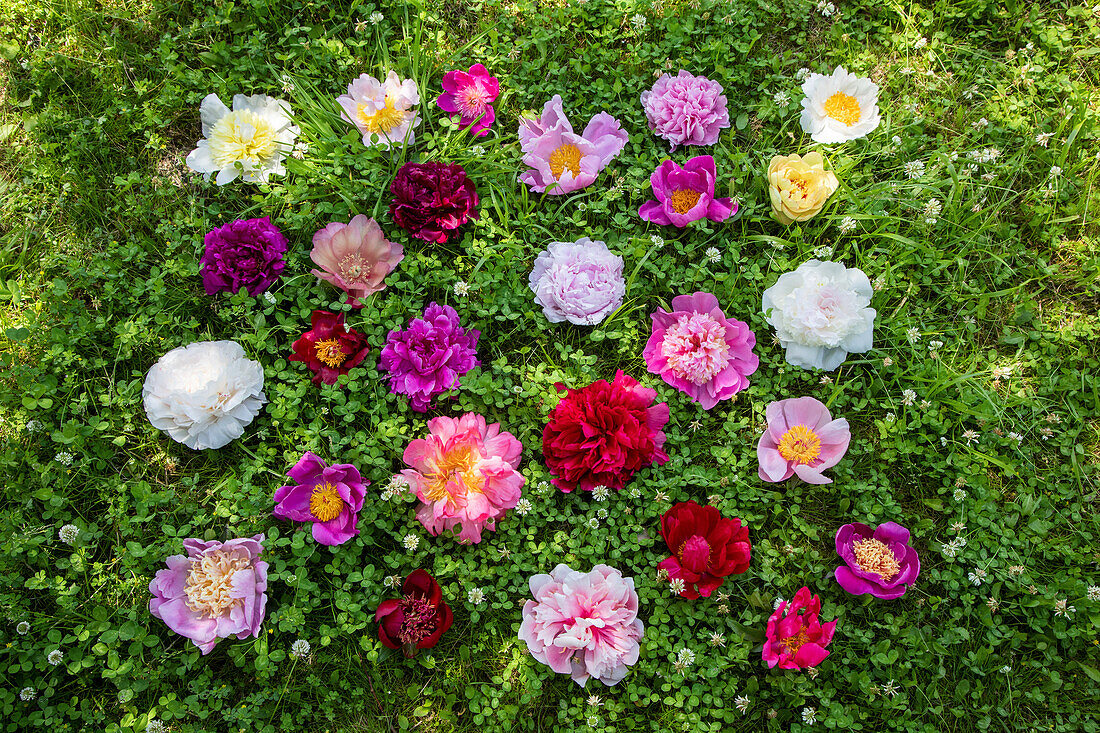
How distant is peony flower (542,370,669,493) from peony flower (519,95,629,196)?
838mm

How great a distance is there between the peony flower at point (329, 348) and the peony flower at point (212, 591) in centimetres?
63

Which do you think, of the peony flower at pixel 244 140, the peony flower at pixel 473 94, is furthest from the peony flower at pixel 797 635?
the peony flower at pixel 244 140

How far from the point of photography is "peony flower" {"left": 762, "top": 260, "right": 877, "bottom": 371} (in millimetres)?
2547

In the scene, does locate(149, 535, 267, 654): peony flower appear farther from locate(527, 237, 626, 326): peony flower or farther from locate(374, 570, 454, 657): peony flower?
locate(527, 237, 626, 326): peony flower

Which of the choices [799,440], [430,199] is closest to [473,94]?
[430,199]

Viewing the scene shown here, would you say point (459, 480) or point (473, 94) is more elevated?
point (473, 94)

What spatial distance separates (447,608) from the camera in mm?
2373

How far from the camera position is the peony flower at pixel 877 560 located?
2.40m

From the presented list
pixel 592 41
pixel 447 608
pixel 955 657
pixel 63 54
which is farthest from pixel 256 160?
pixel 955 657

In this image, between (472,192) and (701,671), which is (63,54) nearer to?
(472,192)

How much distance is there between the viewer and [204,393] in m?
2.48

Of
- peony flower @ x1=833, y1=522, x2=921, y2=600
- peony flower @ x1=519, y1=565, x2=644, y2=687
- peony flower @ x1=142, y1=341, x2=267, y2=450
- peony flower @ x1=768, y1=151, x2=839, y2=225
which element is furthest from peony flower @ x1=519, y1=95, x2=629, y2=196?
peony flower @ x1=833, y1=522, x2=921, y2=600

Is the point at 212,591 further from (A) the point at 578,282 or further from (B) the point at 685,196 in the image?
(B) the point at 685,196

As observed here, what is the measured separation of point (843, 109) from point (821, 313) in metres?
0.97
